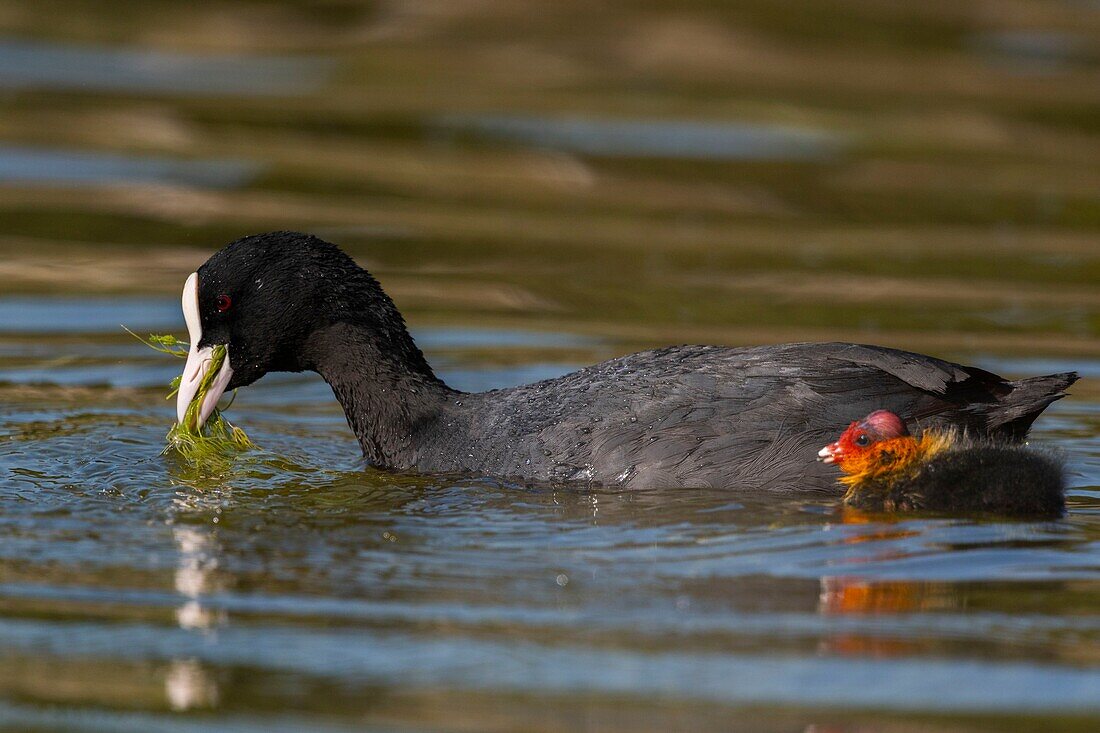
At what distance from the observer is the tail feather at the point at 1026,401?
6.19 m

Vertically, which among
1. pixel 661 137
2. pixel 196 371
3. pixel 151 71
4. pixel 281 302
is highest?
pixel 151 71

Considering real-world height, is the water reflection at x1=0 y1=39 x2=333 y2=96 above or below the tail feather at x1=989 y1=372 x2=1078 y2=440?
above

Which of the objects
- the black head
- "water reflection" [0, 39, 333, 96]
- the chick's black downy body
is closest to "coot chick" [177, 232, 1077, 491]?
the black head

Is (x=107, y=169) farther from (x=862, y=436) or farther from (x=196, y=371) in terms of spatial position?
(x=862, y=436)

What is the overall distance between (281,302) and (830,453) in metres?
2.21

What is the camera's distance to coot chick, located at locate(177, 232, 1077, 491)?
20.1 feet

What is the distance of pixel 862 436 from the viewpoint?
5887 millimetres

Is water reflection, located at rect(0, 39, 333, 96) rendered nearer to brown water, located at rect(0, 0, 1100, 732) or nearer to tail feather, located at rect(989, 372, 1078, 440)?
brown water, located at rect(0, 0, 1100, 732)

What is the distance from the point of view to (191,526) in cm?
556

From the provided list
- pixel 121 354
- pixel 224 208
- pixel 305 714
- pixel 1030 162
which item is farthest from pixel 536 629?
pixel 1030 162

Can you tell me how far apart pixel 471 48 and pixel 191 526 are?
10.4m

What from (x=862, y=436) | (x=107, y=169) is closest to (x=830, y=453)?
(x=862, y=436)

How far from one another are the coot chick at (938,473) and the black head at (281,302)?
1.99 metres

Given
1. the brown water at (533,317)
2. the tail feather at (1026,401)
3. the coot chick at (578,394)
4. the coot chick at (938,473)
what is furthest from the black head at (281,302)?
the tail feather at (1026,401)
